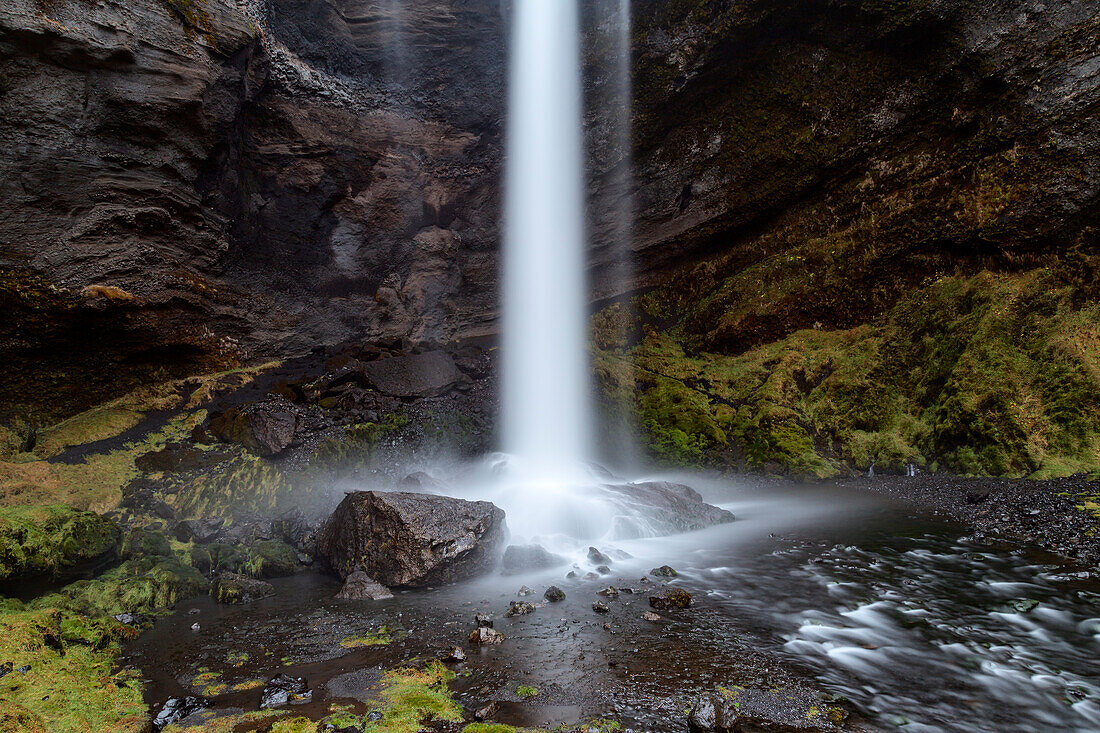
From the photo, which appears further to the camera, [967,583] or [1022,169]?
[1022,169]

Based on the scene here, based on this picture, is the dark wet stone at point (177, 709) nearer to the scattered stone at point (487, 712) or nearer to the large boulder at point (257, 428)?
the scattered stone at point (487, 712)

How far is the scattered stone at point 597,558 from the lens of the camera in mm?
7133

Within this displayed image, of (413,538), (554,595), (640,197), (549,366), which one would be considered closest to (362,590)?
(413,538)

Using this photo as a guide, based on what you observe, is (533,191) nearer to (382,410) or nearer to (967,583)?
(382,410)

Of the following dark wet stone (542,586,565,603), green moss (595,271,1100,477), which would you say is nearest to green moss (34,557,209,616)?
dark wet stone (542,586,565,603)

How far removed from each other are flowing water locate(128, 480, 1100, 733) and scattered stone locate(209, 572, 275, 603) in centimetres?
19

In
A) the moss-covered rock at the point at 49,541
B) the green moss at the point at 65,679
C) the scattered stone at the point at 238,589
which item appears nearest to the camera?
the green moss at the point at 65,679

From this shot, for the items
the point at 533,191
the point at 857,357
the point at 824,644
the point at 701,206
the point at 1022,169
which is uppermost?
the point at 533,191

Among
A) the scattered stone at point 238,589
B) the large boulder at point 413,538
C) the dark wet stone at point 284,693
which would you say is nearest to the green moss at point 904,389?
the large boulder at point 413,538

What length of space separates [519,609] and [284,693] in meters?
2.37

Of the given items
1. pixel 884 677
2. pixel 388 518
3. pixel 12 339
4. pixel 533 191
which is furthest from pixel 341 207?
pixel 884 677

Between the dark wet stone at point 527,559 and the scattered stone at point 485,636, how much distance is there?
2.47 meters

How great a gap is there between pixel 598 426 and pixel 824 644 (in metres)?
11.3

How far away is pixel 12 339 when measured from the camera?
398 inches
